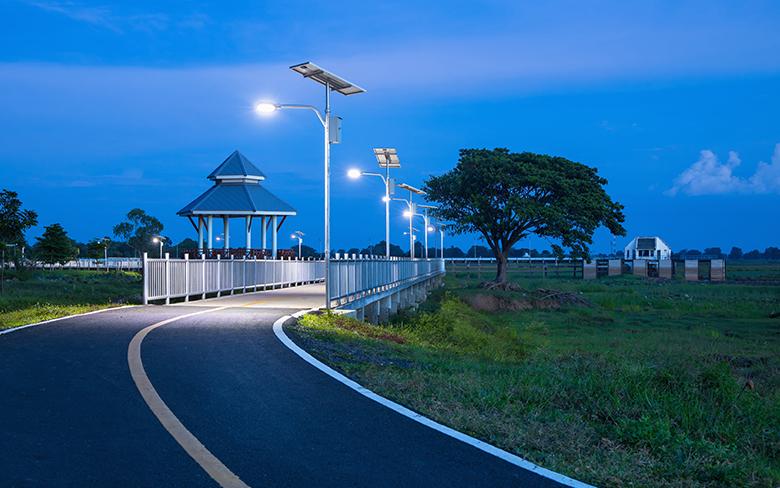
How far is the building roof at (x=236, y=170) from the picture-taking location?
45781mm

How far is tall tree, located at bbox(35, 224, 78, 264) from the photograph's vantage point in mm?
68062

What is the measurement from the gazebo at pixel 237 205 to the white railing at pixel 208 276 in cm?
735

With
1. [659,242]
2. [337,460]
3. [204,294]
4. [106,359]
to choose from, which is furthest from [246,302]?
[659,242]

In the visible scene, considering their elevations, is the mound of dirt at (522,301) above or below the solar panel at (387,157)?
below

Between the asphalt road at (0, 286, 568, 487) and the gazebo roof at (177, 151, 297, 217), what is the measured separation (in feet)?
107

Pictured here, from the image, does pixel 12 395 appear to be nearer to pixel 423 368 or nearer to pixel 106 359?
pixel 106 359

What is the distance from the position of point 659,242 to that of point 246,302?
104140 mm

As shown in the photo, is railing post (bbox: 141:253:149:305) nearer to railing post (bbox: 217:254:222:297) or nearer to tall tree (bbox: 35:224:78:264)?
railing post (bbox: 217:254:222:297)

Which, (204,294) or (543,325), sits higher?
(204,294)

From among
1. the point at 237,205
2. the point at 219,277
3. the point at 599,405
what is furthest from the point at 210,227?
the point at 599,405

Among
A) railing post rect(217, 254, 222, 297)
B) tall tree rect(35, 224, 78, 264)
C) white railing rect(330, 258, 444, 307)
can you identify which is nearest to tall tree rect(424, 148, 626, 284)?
white railing rect(330, 258, 444, 307)

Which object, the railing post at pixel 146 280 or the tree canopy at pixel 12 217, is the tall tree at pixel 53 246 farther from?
the railing post at pixel 146 280

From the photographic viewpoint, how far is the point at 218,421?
707cm

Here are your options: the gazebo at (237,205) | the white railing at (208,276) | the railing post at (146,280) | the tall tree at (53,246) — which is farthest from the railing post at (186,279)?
the tall tree at (53,246)
